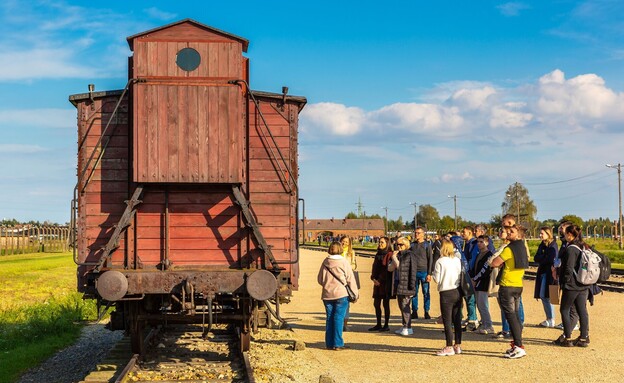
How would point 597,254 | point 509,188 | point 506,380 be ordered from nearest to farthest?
point 506,380 → point 597,254 → point 509,188

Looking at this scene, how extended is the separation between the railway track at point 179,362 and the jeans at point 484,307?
4.21 metres

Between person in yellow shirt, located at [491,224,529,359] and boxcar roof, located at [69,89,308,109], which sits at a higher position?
boxcar roof, located at [69,89,308,109]

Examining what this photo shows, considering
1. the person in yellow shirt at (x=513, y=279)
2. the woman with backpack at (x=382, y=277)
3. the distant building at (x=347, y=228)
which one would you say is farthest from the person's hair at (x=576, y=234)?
the distant building at (x=347, y=228)

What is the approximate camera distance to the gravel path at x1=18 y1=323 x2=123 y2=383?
10.8 metres

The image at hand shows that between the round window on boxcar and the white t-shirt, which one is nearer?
the round window on boxcar

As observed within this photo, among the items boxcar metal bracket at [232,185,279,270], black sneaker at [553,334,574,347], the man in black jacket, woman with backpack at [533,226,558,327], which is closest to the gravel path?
boxcar metal bracket at [232,185,279,270]

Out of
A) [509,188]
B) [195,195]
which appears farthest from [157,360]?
[509,188]

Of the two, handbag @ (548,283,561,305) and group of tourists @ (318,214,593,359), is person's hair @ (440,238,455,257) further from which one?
handbag @ (548,283,561,305)

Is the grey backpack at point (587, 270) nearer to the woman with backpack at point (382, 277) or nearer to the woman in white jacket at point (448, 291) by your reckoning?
the woman in white jacket at point (448, 291)

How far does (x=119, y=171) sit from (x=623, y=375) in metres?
7.24

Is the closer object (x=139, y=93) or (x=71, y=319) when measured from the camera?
(x=139, y=93)

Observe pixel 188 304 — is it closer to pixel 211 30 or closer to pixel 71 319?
pixel 211 30

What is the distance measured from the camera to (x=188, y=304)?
1002cm

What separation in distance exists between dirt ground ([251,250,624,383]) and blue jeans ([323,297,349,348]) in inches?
8.7
